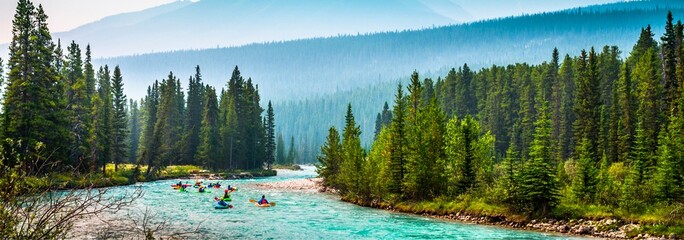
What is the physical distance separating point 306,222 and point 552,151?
1438 inches

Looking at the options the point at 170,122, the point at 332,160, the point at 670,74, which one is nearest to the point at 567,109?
the point at 670,74

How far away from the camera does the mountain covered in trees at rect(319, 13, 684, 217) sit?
1496 inches

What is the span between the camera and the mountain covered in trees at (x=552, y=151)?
38.0 metres

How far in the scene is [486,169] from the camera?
48094 mm

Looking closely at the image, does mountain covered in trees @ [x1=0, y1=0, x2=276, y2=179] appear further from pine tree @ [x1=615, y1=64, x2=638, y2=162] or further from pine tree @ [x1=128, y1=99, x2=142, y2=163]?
pine tree @ [x1=615, y1=64, x2=638, y2=162]

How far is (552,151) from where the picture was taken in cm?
6366

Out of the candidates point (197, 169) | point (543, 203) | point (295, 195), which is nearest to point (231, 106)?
point (197, 169)

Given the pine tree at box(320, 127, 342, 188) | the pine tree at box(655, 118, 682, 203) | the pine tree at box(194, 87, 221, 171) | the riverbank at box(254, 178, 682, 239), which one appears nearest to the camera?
the riverbank at box(254, 178, 682, 239)

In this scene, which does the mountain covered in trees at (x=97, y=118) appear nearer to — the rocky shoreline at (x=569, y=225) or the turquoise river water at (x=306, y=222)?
the turquoise river water at (x=306, y=222)

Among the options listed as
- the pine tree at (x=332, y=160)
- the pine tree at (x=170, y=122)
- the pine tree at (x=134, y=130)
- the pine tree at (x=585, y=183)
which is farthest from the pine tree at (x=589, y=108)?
the pine tree at (x=134, y=130)

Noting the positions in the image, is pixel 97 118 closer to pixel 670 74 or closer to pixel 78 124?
pixel 78 124

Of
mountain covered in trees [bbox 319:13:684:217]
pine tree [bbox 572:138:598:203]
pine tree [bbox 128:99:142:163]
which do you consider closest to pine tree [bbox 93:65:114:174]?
mountain covered in trees [bbox 319:13:684:217]

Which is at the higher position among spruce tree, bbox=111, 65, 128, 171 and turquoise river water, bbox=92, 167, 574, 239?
spruce tree, bbox=111, 65, 128, 171

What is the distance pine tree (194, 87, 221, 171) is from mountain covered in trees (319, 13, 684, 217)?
122 feet
